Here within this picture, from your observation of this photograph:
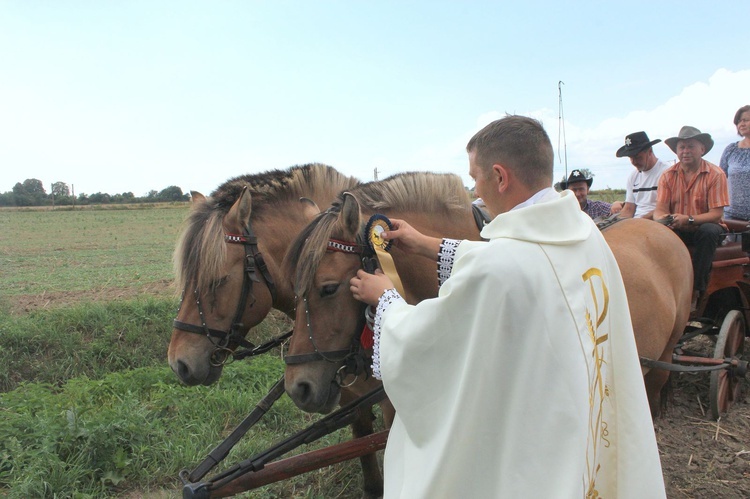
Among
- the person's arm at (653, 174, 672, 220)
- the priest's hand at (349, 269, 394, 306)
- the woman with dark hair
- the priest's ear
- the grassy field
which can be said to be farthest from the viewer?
the woman with dark hair

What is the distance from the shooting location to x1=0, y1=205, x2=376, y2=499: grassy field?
12.2 feet

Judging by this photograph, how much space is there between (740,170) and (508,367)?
16.6 feet

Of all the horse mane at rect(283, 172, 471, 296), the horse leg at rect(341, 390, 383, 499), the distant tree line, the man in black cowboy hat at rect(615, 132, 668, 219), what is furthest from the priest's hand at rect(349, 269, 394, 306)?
the distant tree line

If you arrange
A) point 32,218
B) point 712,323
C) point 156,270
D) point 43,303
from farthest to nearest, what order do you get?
1. point 32,218
2. point 156,270
3. point 43,303
4. point 712,323

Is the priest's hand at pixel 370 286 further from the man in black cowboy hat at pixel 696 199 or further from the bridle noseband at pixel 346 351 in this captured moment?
the man in black cowboy hat at pixel 696 199

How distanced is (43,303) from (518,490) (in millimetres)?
8198

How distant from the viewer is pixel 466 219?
316cm

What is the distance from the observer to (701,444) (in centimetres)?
435

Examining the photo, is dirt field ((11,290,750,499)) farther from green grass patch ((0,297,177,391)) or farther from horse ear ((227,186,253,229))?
green grass patch ((0,297,177,391))

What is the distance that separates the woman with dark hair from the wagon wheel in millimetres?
1097

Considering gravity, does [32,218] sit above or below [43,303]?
above

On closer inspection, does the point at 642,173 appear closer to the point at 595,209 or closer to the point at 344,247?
the point at 595,209

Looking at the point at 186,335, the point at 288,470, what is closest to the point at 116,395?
the point at 186,335

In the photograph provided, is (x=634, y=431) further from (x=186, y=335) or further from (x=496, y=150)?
(x=186, y=335)
